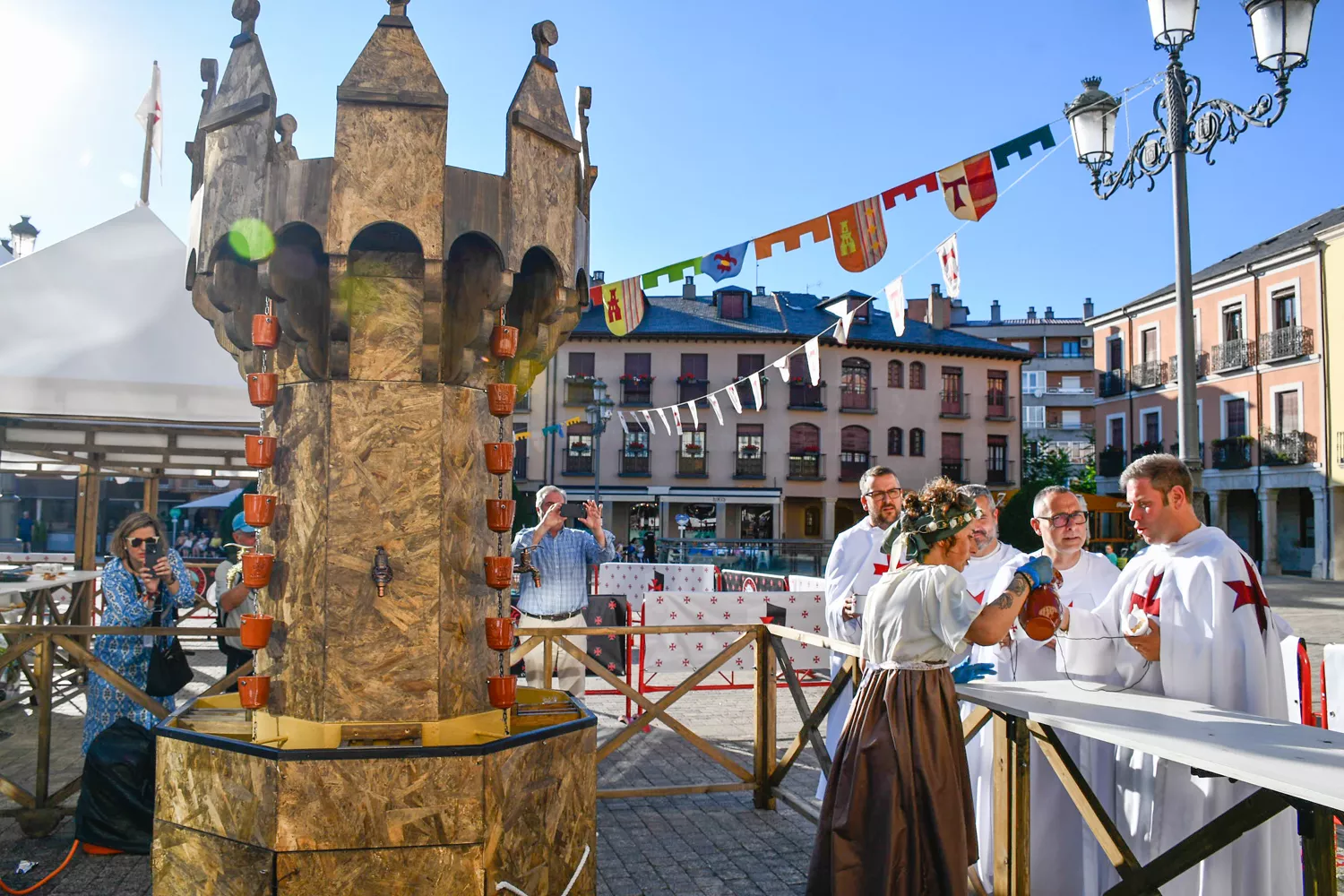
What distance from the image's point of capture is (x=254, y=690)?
3475 millimetres

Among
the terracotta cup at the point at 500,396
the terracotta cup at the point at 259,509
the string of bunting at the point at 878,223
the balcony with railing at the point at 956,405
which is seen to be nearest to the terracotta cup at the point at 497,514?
the terracotta cup at the point at 500,396

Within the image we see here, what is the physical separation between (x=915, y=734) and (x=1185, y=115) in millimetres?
6408

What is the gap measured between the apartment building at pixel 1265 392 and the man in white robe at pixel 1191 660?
27780 mm

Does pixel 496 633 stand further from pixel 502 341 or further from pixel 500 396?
pixel 502 341

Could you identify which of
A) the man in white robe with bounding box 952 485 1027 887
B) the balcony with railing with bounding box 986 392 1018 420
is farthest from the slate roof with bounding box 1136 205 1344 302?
the man in white robe with bounding box 952 485 1027 887

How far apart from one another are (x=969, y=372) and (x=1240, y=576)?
1675 inches

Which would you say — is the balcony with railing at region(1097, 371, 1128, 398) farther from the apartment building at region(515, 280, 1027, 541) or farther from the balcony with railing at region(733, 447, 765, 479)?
the balcony with railing at region(733, 447, 765, 479)

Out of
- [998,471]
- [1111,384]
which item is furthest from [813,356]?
[998,471]

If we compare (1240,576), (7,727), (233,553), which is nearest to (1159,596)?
(1240,576)

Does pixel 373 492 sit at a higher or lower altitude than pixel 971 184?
lower

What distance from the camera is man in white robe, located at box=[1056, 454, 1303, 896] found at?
11.4 feet

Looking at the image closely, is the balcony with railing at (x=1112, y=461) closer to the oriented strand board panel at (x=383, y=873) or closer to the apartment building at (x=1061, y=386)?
the apartment building at (x=1061, y=386)

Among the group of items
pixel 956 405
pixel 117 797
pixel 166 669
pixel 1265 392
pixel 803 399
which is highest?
pixel 956 405

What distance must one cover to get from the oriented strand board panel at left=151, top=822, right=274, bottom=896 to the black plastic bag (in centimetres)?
142
